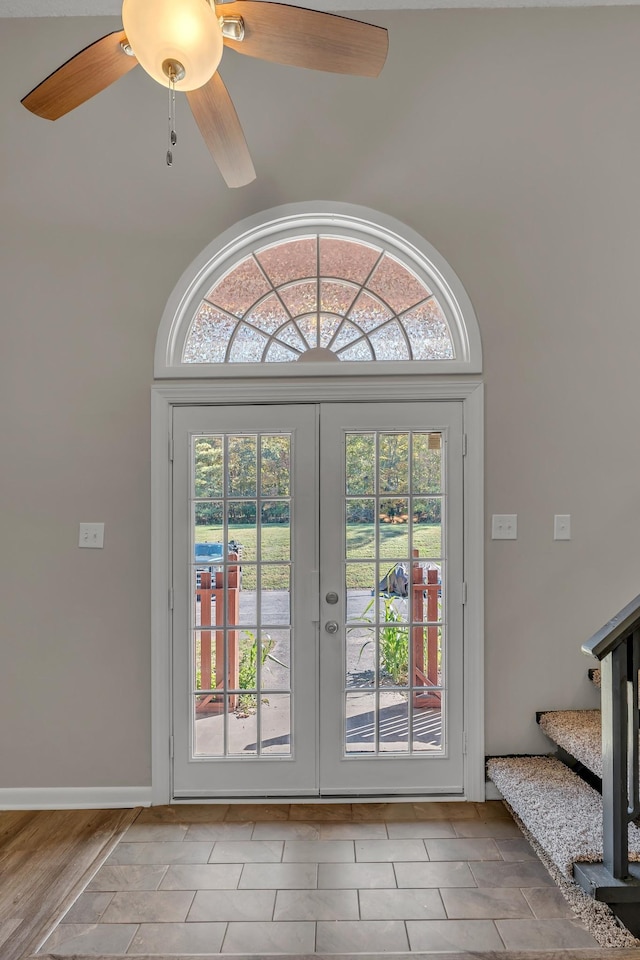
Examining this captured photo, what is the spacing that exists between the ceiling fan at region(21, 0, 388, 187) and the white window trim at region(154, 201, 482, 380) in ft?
3.37

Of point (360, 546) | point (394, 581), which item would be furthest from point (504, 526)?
point (360, 546)

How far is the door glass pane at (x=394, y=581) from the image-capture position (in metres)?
2.91

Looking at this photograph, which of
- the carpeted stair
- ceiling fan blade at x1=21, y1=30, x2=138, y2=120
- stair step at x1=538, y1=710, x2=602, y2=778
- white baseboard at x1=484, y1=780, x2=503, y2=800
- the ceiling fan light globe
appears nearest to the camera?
the ceiling fan light globe

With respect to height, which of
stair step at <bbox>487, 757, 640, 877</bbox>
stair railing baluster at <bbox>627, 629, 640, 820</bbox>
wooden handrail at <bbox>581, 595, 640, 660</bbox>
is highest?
wooden handrail at <bbox>581, 595, 640, 660</bbox>

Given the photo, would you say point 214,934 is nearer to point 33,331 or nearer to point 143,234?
point 33,331

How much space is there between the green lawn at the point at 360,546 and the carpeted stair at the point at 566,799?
37.1 inches

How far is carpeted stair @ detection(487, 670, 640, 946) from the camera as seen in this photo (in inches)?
80.9

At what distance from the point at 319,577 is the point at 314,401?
81 cm

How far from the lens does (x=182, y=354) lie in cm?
299

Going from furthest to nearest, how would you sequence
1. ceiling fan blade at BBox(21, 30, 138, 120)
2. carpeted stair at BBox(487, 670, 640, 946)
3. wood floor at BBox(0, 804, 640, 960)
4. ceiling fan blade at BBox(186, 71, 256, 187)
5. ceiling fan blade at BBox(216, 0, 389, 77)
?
carpeted stair at BBox(487, 670, 640, 946)
wood floor at BBox(0, 804, 640, 960)
ceiling fan blade at BBox(186, 71, 256, 187)
ceiling fan blade at BBox(21, 30, 138, 120)
ceiling fan blade at BBox(216, 0, 389, 77)

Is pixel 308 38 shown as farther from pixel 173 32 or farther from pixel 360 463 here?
pixel 360 463

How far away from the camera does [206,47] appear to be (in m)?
1.46

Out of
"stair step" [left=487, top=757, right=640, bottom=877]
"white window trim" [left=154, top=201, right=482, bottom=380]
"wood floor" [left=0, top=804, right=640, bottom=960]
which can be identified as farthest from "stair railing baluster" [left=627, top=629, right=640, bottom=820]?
"white window trim" [left=154, top=201, right=482, bottom=380]

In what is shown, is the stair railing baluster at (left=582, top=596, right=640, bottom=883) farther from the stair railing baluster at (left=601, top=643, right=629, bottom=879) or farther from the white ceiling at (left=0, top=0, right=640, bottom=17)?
the white ceiling at (left=0, top=0, right=640, bottom=17)
